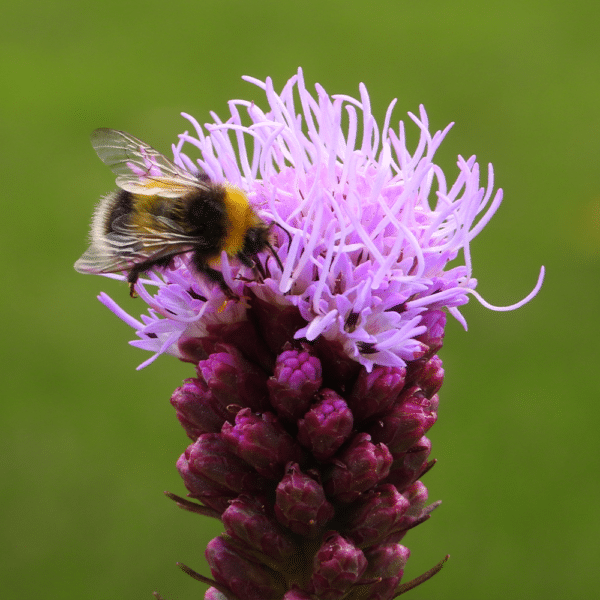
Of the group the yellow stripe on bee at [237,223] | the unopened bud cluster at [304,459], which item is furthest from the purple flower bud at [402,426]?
the yellow stripe on bee at [237,223]

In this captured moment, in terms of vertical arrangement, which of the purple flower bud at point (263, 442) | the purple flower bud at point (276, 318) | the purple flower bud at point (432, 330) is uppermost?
the purple flower bud at point (276, 318)

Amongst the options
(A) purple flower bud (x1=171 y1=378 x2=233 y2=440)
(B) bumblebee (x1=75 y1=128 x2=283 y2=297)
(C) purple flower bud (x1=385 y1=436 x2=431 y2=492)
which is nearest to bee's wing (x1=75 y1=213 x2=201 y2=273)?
(B) bumblebee (x1=75 y1=128 x2=283 y2=297)

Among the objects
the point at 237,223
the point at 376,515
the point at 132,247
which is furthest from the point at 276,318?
the point at 376,515

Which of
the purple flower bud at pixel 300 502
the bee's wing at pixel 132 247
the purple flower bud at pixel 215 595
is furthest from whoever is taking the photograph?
the purple flower bud at pixel 215 595

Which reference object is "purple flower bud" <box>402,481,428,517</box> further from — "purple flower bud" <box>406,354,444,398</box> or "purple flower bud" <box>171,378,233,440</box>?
"purple flower bud" <box>171,378,233,440</box>

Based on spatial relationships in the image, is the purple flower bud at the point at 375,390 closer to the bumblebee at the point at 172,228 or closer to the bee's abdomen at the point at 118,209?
the bumblebee at the point at 172,228

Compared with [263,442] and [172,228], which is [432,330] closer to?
[263,442]
